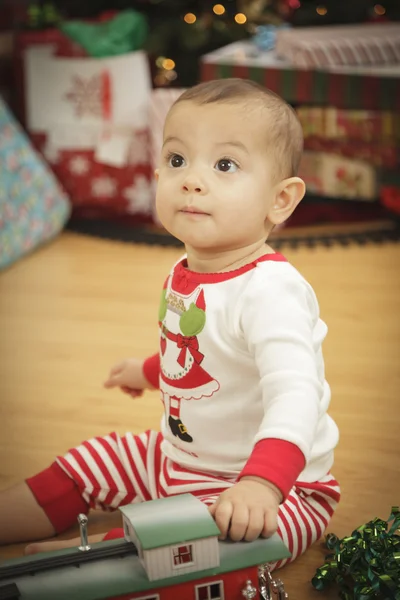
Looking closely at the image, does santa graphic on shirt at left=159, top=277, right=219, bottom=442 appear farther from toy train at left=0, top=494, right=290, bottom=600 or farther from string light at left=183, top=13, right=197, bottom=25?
string light at left=183, top=13, right=197, bottom=25

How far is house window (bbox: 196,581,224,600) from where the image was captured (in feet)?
3.07

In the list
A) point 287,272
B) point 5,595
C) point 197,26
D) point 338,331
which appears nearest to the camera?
point 5,595

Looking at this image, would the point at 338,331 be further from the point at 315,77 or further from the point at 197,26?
the point at 197,26

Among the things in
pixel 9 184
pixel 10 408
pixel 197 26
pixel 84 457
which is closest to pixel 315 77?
pixel 197 26

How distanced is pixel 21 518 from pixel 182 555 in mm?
450

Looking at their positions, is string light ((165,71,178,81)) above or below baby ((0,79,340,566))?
above

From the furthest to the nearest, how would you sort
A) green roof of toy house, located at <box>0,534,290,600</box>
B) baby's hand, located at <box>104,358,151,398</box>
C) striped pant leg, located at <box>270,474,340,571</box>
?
baby's hand, located at <box>104,358,151,398</box> < striped pant leg, located at <box>270,474,340,571</box> < green roof of toy house, located at <box>0,534,290,600</box>

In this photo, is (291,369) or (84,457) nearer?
(291,369)

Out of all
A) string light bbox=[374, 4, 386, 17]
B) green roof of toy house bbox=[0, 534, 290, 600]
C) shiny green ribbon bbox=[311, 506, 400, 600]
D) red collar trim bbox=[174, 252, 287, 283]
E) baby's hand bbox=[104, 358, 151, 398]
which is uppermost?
string light bbox=[374, 4, 386, 17]

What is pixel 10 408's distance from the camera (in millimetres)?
1722

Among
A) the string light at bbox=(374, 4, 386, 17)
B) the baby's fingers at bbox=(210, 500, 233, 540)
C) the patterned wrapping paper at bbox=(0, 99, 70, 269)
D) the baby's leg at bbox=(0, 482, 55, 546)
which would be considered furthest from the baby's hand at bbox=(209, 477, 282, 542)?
the string light at bbox=(374, 4, 386, 17)

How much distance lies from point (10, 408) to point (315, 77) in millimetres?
1460

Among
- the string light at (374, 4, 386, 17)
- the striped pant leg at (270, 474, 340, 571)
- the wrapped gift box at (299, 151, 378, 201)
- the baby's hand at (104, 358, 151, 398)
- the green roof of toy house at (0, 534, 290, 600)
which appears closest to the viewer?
the green roof of toy house at (0, 534, 290, 600)

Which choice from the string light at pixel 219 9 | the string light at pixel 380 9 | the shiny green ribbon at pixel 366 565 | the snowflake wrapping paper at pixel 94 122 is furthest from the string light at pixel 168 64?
the shiny green ribbon at pixel 366 565
